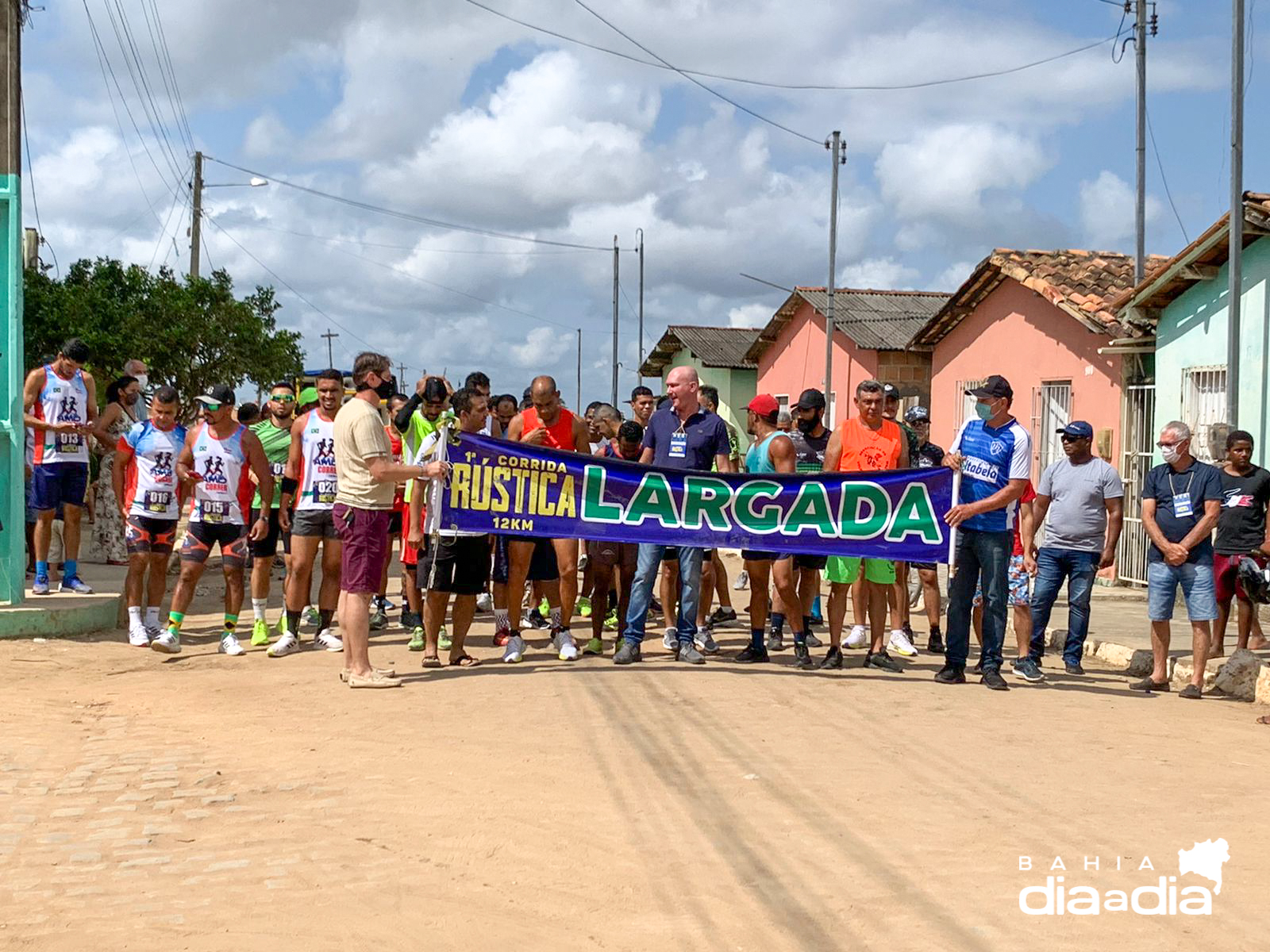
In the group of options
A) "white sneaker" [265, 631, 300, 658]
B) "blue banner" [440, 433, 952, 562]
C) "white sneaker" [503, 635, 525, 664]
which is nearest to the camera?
"blue banner" [440, 433, 952, 562]

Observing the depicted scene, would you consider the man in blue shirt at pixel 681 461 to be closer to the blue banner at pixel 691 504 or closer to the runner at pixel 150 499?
the blue banner at pixel 691 504

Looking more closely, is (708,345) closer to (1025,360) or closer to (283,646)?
(1025,360)

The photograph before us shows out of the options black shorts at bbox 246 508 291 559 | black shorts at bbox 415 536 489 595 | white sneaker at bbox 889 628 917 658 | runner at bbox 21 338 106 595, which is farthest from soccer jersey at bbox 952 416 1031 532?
runner at bbox 21 338 106 595

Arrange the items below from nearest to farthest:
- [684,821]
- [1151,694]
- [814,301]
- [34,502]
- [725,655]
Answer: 1. [684,821]
2. [1151,694]
3. [725,655]
4. [34,502]
5. [814,301]

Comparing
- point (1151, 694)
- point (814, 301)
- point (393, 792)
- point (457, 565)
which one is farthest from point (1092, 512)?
point (814, 301)

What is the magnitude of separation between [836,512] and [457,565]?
277cm

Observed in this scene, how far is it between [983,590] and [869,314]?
79.1ft

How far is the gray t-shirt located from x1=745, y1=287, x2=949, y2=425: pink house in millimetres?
18583

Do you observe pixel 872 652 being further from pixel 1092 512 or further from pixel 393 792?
pixel 393 792

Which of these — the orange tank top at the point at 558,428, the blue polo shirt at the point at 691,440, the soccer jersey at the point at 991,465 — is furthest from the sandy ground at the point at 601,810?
the orange tank top at the point at 558,428

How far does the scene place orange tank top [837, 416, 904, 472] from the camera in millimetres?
9906

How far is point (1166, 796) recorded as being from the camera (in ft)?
20.7

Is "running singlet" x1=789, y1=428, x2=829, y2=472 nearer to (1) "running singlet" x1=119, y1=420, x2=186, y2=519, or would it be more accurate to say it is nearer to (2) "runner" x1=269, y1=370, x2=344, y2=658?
(2) "runner" x1=269, y1=370, x2=344, y2=658

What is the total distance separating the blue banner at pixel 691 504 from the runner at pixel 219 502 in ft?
6.30
